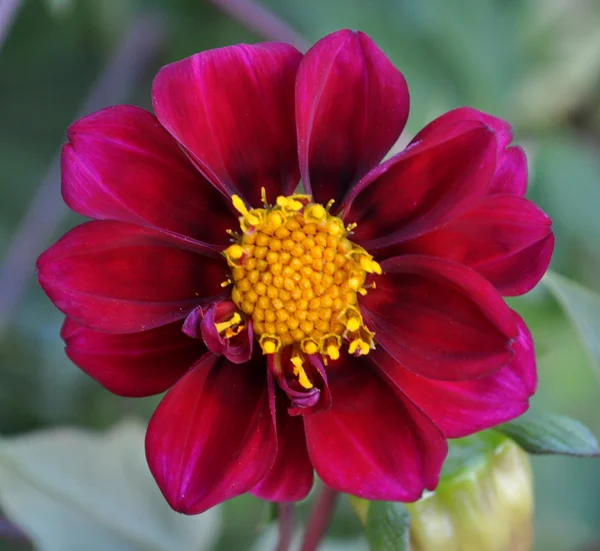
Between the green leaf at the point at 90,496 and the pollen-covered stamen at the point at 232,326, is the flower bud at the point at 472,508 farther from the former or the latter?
the green leaf at the point at 90,496

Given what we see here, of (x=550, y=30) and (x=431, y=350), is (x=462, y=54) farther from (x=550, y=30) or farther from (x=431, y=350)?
(x=431, y=350)

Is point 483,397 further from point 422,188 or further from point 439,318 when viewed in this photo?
point 422,188

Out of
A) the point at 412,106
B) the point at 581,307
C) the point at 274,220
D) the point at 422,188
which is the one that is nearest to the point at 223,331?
the point at 274,220

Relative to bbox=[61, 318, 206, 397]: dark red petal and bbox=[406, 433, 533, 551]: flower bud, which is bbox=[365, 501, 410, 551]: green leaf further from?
bbox=[61, 318, 206, 397]: dark red petal

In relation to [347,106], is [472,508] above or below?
below

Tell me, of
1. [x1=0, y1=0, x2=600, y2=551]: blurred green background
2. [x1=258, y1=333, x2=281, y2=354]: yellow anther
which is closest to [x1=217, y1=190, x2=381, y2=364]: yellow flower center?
[x1=258, y1=333, x2=281, y2=354]: yellow anther

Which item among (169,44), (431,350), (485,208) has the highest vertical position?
(485,208)

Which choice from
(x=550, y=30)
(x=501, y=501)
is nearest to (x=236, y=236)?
(x=501, y=501)
